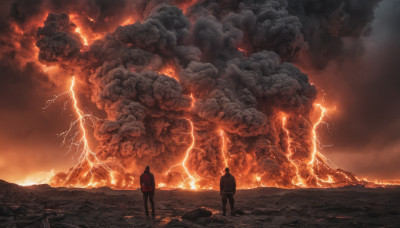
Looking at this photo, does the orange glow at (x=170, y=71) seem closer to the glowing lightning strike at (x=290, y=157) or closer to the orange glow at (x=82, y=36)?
the orange glow at (x=82, y=36)

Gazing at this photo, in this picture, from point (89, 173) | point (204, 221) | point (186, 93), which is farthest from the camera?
point (186, 93)

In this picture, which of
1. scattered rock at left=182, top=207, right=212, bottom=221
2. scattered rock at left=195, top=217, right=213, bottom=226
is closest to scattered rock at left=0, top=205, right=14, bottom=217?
scattered rock at left=182, top=207, right=212, bottom=221

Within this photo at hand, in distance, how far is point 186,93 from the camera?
3212 centimetres

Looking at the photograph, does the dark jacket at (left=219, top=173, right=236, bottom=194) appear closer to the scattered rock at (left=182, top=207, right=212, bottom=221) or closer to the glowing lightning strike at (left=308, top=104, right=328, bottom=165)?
the scattered rock at (left=182, top=207, right=212, bottom=221)

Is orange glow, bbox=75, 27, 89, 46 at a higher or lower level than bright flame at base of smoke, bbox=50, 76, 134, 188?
higher

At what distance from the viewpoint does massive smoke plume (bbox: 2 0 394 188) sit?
1088 inches

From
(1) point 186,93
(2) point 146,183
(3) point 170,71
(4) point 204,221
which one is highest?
(3) point 170,71

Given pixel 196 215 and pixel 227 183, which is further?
pixel 227 183

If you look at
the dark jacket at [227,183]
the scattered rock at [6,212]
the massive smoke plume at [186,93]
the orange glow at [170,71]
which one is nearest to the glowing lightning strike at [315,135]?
the massive smoke plume at [186,93]

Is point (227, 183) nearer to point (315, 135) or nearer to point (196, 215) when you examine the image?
point (196, 215)

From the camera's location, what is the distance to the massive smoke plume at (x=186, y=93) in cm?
2762

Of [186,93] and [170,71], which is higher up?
[170,71]

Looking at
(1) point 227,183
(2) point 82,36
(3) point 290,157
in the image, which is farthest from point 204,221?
(2) point 82,36

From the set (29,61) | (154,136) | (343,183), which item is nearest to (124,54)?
(154,136)
